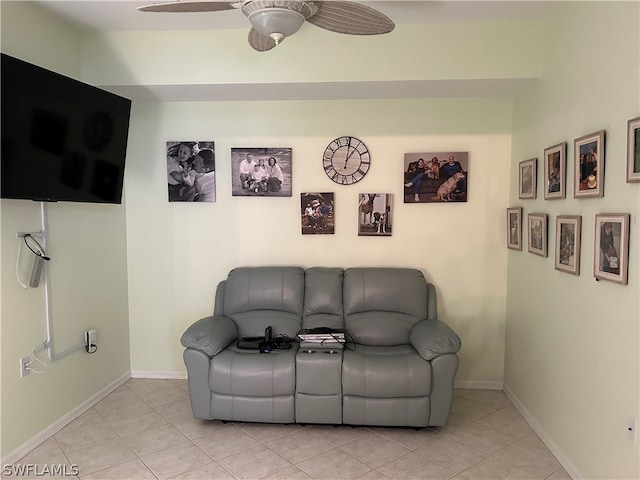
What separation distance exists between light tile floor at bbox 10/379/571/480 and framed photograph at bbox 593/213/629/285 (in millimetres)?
1195

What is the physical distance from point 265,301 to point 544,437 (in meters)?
2.09

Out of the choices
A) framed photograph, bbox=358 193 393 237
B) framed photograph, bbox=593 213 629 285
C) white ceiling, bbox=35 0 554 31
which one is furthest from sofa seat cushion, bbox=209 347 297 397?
white ceiling, bbox=35 0 554 31

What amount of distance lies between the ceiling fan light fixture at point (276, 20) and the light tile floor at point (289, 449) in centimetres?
226

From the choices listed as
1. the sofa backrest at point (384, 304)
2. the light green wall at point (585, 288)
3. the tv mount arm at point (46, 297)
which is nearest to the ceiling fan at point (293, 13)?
the light green wall at point (585, 288)

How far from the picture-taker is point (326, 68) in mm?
2930

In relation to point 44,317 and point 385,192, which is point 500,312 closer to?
point 385,192

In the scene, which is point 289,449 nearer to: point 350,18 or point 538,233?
point 538,233

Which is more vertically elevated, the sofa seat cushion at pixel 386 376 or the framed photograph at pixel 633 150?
the framed photograph at pixel 633 150

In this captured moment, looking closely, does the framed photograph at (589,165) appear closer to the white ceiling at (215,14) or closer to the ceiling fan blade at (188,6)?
the white ceiling at (215,14)

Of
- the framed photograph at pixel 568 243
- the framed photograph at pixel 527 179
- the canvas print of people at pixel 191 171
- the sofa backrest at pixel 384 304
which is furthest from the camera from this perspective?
the canvas print of people at pixel 191 171

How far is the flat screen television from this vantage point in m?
2.16

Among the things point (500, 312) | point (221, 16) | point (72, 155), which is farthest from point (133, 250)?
point (500, 312)

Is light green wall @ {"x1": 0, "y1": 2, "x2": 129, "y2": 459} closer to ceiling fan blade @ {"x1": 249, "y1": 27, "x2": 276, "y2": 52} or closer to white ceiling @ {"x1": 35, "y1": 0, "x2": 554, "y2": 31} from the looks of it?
white ceiling @ {"x1": 35, "y1": 0, "x2": 554, "y2": 31}

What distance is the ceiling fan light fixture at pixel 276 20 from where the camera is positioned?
1.70 metres
